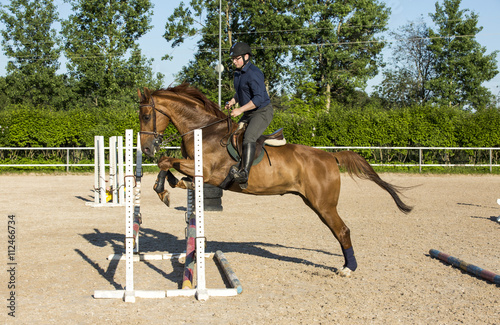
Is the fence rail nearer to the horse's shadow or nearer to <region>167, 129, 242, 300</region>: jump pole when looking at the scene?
the horse's shadow

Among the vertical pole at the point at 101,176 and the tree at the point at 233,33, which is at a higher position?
the tree at the point at 233,33

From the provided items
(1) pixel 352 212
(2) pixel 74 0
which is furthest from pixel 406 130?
(2) pixel 74 0

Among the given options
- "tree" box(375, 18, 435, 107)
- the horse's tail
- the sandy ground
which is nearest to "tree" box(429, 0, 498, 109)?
"tree" box(375, 18, 435, 107)

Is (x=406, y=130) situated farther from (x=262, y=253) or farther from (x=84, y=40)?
(x=84, y=40)

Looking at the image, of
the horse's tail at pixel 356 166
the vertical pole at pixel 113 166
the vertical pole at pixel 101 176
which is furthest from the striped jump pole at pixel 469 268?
the vertical pole at pixel 101 176

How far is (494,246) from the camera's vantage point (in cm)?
840

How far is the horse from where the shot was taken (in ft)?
20.7

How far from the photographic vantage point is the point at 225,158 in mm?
6355

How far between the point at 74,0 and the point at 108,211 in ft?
101

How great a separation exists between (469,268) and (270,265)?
2.73 m

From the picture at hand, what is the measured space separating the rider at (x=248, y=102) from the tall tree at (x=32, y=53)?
36.3 m

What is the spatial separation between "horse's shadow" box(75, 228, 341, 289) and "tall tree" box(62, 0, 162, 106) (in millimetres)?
28414

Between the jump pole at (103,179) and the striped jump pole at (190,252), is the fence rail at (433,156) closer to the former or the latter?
the jump pole at (103,179)

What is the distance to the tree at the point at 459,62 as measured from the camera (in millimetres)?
42188
